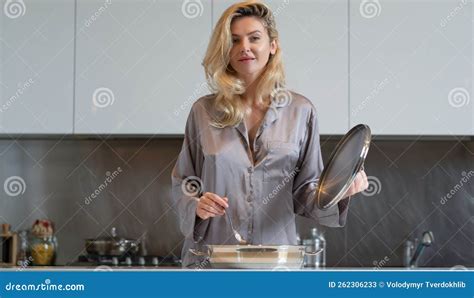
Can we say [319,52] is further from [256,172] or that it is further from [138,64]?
[256,172]

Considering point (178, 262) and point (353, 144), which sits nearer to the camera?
point (353, 144)

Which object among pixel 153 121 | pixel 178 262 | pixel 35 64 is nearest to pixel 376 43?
pixel 153 121

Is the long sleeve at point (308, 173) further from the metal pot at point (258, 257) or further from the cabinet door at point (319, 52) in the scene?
the cabinet door at point (319, 52)

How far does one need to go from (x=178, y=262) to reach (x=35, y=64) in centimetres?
102

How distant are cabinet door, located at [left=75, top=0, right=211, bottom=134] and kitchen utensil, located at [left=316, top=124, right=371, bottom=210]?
1.73 metres

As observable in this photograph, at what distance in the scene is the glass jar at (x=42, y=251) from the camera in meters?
3.16

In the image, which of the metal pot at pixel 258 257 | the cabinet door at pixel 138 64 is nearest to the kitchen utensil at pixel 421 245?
the cabinet door at pixel 138 64

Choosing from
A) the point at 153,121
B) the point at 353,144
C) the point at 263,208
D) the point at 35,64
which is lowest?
the point at 263,208

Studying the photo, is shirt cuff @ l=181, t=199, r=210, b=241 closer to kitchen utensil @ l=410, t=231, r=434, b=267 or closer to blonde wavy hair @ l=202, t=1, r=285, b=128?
blonde wavy hair @ l=202, t=1, r=285, b=128

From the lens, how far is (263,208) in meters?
1.77

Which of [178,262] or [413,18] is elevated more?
[413,18]

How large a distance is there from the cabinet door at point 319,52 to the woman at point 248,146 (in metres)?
1.29
